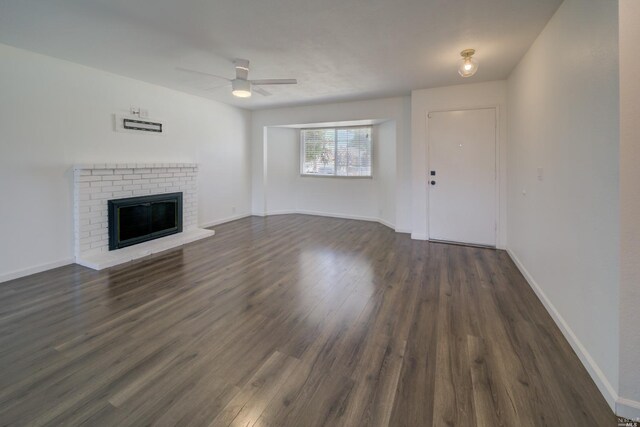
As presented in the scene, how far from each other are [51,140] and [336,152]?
200 inches

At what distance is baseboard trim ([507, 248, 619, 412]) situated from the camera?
60.2 inches

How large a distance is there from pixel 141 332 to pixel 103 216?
2591 millimetres

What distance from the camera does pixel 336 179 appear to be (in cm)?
704

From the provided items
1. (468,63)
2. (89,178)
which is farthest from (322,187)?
(89,178)

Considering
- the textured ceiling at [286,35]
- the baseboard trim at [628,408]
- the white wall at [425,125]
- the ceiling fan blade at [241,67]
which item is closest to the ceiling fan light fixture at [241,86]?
the ceiling fan blade at [241,67]

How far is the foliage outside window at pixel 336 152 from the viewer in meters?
6.67

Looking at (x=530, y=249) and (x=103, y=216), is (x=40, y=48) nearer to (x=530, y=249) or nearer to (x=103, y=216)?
(x=103, y=216)

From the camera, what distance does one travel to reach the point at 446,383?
1.70 meters

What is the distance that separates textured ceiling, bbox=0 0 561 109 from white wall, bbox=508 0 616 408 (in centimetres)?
56

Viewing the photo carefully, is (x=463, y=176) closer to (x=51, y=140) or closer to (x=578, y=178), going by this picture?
(x=578, y=178)

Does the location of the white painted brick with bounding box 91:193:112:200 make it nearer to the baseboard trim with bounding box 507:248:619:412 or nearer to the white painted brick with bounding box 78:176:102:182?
the white painted brick with bounding box 78:176:102:182

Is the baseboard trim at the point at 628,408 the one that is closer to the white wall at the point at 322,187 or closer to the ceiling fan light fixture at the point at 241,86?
the ceiling fan light fixture at the point at 241,86

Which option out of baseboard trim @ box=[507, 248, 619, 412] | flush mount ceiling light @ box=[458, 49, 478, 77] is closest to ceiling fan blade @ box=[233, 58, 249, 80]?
flush mount ceiling light @ box=[458, 49, 478, 77]

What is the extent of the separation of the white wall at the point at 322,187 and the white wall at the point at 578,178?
324 centimetres
